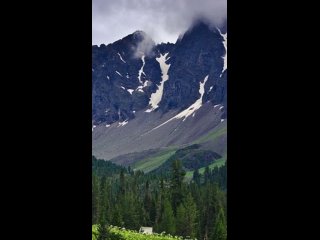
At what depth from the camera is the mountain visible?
443 feet

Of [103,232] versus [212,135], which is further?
[212,135]

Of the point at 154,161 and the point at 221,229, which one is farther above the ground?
the point at 154,161

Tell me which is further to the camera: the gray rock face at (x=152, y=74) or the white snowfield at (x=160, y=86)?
the white snowfield at (x=160, y=86)

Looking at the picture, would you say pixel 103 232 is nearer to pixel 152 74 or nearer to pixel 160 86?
pixel 160 86

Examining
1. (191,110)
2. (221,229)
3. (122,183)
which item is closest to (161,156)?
(191,110)

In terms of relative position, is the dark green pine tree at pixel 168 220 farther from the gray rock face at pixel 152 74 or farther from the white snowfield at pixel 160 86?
the white snowfield at pixel 160 86

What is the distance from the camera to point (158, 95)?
173m

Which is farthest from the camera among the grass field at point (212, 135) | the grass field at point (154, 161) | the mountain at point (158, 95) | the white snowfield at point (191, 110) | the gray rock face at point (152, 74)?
the gray rock face at point (152, 74)

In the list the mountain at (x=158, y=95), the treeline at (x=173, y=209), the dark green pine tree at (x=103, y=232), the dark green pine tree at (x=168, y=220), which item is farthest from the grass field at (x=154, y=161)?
the dark green pine tree at (x=103, y=232)

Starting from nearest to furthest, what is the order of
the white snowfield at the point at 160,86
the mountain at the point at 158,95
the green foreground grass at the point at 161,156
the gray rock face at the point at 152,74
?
1. the green foreground grass at the point at 161,156
2. the mountain at the point at 158,95
3. the gray rock face at the point at 152,74
4. the white snowfield at the point at 160,86

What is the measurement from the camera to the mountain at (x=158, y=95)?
135125mm
